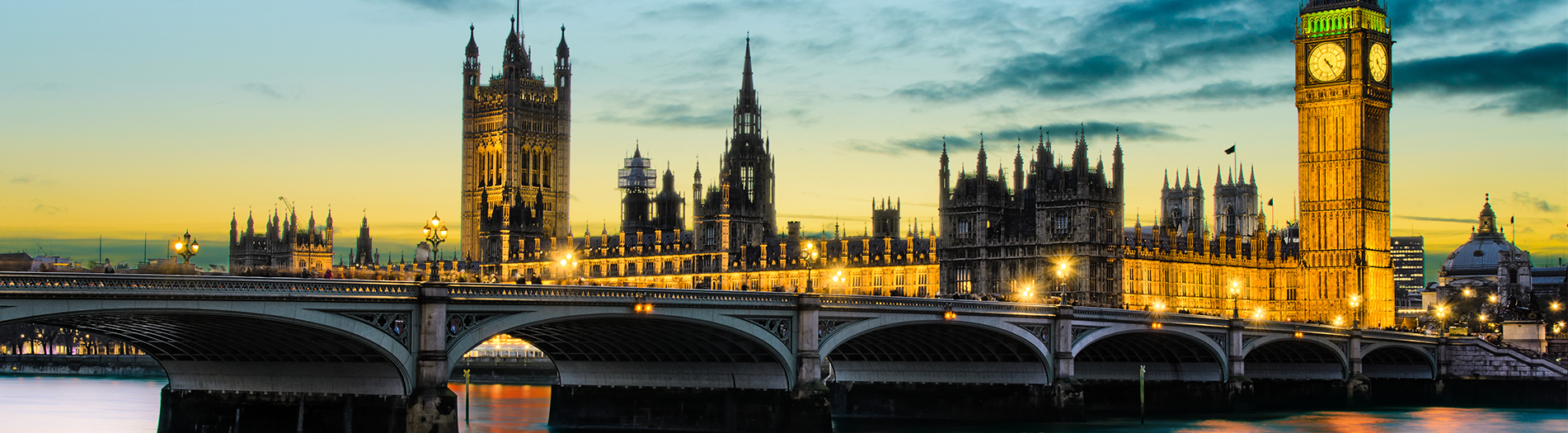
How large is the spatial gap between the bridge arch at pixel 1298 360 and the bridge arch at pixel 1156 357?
7677 millimetres

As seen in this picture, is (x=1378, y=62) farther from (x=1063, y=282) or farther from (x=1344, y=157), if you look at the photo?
(x=1063, y=282)

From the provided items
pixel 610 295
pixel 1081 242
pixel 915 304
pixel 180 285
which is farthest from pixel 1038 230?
pixel 180 285

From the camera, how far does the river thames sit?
288 ft

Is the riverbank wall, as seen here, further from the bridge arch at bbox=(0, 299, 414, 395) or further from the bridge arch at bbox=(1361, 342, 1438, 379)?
the bridge arch at bbox=(1361, 342, 1438, 379)

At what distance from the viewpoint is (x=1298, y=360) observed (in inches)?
4641

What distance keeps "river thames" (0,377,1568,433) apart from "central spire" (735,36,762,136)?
55.4m

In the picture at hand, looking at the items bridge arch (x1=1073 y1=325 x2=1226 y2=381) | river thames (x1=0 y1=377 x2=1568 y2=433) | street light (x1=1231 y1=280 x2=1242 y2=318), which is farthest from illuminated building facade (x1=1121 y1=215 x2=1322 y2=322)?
river thames (x1=0 y1=377 x2=1568 y2=433)

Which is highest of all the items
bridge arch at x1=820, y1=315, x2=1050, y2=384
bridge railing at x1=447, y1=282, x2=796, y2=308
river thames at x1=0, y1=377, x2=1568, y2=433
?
bridge railing at x1=447, y1=282, x2=796, y2=308

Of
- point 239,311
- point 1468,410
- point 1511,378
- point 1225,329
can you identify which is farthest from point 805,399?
point 1511,378

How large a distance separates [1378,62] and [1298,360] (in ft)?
141

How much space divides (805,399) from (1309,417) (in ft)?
139

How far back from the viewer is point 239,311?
52188 mm

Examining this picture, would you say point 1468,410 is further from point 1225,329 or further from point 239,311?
point 239,311

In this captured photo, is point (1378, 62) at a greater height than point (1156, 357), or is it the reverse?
point (1378, 62)
